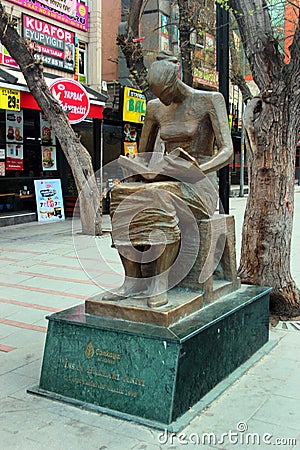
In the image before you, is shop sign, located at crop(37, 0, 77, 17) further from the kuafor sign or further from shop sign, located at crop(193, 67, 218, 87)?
shop sign, located at crop(193, 67, 218, 87)

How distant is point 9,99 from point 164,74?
26.3ft

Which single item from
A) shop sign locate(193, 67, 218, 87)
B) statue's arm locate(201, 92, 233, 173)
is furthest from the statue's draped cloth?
shop sign locate(193, 67, 218, 87)

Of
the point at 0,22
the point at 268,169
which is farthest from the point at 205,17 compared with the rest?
the point at 268,169

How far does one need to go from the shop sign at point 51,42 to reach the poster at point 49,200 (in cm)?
348

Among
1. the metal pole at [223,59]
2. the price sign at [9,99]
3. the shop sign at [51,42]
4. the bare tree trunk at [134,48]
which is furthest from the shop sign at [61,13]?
the metal pole at [223,59]

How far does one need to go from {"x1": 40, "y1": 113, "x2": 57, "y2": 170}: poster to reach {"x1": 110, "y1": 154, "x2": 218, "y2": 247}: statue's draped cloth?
1141 cm

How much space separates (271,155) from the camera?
19.1 ft

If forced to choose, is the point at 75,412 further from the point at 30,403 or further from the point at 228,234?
the point at 228,234

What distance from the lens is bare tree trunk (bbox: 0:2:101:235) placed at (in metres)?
10.6

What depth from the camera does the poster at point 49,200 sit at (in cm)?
1440

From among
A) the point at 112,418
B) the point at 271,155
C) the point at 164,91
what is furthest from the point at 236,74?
the point at 112,418

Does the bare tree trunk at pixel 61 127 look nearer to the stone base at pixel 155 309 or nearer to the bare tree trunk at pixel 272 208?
the bare tree trunk at pixel 272 208

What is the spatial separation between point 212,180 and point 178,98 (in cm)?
78

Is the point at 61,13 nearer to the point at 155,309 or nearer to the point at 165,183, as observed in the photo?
the point at 165,183
